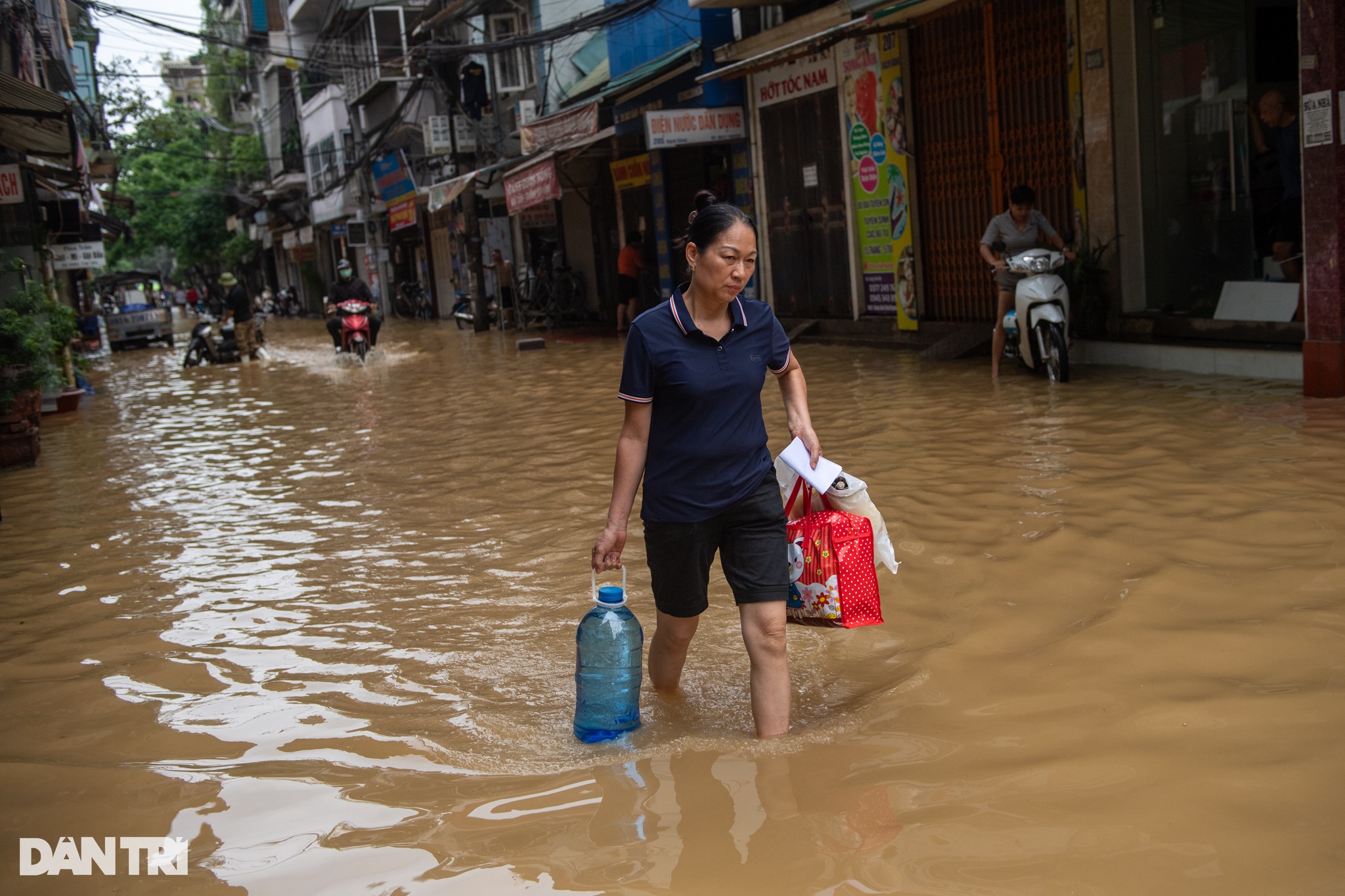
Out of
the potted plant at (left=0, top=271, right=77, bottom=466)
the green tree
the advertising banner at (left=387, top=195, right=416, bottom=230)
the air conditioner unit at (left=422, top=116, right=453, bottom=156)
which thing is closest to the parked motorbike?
the air conditioner unit at (left=422, top=116, right=453, bottom=156)

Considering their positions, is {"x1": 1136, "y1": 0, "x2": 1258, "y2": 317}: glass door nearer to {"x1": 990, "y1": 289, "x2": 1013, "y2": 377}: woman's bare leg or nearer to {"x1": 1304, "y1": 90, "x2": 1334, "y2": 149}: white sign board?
{"x1": 990, "y1": 289, "x2": 1013, "y2": 377}: woman's bare leg

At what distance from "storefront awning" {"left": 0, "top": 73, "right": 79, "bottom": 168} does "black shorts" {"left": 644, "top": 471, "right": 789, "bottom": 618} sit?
32.7 feet

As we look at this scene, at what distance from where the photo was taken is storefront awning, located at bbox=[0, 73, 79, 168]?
424 inches

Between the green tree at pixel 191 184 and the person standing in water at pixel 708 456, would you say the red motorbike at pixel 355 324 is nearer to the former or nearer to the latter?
the person standing in water at pixel 708 456

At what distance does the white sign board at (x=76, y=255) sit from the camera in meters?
19.0

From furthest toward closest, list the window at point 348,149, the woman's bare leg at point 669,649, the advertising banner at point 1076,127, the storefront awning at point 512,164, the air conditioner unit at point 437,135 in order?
the window at point 348,149 < the air conditioner unit at point 437,135 < the storefront awning at point 512,164 < the advertising banner at point 1076,127 < the woman's bare leg at point 669,649

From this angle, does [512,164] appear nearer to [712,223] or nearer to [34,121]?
[34,121]

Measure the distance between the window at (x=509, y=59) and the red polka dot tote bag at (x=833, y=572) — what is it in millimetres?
23884

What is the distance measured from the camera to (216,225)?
5650cm

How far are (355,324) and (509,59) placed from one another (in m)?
10.2

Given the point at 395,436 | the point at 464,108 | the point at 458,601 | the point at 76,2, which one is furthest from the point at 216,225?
the point at 458,601

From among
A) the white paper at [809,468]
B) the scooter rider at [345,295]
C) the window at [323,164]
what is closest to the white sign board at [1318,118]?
the white paper at [809,468]

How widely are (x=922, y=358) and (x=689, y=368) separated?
888cm

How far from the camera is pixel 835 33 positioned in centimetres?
1165
